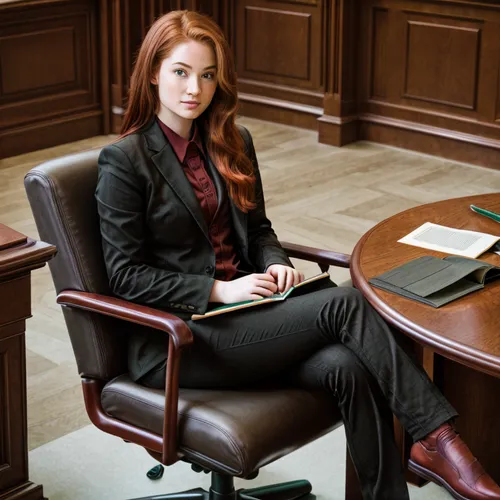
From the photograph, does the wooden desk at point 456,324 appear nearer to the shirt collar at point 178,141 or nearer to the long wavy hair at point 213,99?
the long wavy hair at point 213,99

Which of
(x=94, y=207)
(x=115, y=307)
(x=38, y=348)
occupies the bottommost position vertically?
(x=38, y=348)

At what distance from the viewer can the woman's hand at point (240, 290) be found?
2410 mm

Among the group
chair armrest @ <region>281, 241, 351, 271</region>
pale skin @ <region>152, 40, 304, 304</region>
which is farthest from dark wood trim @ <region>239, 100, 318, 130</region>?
pale skin @ <region>152, 40, 304, 304</region>

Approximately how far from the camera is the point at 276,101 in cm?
689

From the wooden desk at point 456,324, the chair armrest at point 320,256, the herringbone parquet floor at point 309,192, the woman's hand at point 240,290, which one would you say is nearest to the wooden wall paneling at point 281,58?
the herringbone parquet floor at point 309,192

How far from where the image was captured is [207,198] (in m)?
2.54

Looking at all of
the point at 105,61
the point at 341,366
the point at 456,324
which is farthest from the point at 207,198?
the point at 105,61

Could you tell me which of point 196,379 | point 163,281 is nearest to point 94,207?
point 163,281

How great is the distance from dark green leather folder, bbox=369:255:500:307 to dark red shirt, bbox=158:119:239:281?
1.31ft

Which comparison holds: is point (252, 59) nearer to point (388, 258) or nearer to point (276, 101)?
point (276, 101)

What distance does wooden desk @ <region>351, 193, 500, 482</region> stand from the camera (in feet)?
6.79

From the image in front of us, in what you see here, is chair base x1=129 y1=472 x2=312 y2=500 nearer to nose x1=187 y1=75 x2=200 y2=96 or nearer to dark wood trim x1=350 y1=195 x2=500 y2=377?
dark wood trim x1=350 y1=195 x2=500 y2=377

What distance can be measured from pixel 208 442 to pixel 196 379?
0.65 feet

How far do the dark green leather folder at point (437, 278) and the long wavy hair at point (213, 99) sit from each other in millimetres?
430
